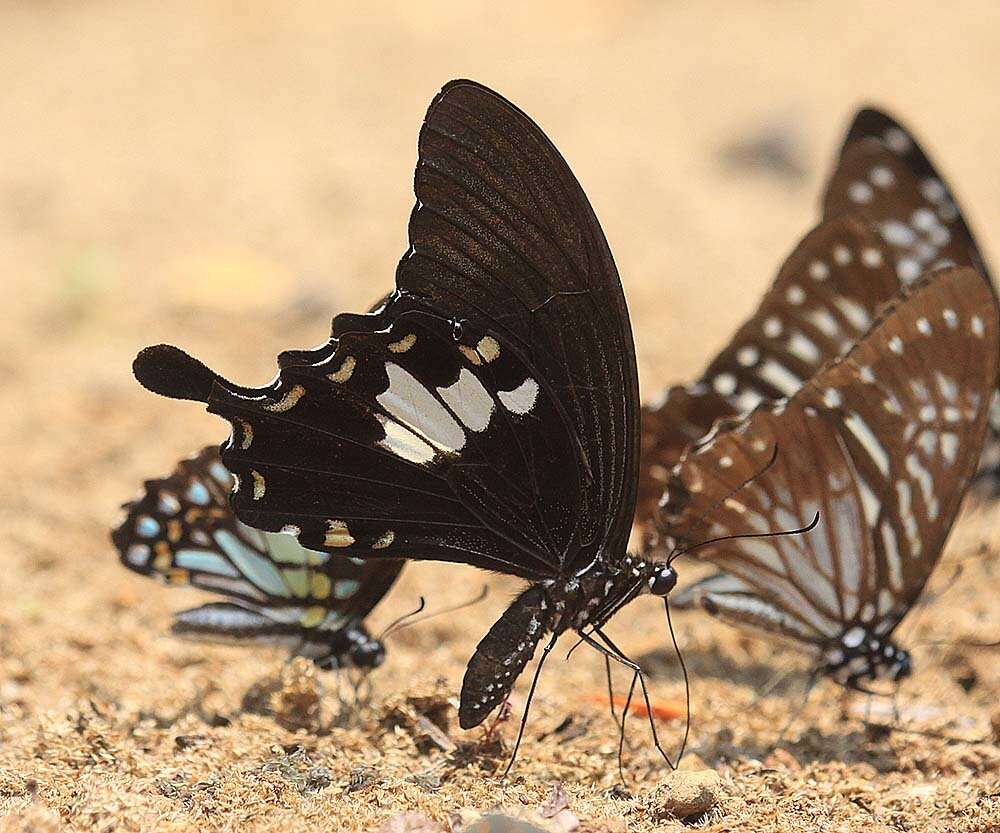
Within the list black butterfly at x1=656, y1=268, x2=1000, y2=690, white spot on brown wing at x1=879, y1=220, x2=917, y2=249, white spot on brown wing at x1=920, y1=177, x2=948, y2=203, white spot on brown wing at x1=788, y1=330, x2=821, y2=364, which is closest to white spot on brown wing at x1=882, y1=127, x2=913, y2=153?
white spot on brown wing at x1=920, y1=177, x2=948, y2=203

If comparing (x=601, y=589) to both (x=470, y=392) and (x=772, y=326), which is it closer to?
(x=470, y=392)

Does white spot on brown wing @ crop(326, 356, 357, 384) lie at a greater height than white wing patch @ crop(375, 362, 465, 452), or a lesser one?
greater

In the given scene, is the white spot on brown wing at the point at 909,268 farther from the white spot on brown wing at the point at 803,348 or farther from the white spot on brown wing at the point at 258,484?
the white spot on brown wing at the point at 258,484

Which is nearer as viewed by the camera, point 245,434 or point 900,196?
point 245,434

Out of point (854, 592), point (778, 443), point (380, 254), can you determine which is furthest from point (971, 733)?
point (380, 254)

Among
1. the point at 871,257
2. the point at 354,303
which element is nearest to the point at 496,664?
the point at 871,257

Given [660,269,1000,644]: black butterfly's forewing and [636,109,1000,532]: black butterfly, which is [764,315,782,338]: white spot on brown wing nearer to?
[636,109,1000,532]: black butterfly

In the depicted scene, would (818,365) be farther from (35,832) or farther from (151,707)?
(35,832)
